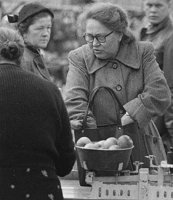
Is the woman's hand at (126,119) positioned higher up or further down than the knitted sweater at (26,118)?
further down

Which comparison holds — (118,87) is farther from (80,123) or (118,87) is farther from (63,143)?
(63,143)

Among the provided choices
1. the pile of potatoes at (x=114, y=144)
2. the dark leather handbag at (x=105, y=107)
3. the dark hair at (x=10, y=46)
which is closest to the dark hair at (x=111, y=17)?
the dark leather handbag at (x=105, y=107)

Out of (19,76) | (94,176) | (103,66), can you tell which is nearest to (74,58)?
(103,66)

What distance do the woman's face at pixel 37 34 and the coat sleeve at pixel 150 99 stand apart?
0.90m

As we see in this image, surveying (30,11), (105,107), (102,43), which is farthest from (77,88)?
(30,11)

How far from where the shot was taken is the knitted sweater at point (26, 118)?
4.02 m

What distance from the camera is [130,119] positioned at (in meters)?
5.18

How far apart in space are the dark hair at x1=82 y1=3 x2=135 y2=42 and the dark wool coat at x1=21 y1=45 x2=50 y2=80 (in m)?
0.62

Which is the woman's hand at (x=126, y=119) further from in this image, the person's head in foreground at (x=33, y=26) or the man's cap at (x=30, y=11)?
the man's cap at (x=30, y=11)

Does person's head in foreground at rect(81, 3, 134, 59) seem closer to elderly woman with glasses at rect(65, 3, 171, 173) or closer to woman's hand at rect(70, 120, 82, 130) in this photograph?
elderly woman with glasses at rect(65, 3, 171, 173)

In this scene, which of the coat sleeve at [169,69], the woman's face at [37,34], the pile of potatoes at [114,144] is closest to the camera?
the pile of potatoes at [114,144]

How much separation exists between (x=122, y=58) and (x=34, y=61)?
2.33 ft

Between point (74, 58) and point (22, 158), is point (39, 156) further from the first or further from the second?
point (74, 58)

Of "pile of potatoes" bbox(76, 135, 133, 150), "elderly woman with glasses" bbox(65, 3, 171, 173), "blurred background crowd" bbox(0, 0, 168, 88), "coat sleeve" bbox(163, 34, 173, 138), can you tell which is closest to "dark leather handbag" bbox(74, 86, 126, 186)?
"elderly woman with glasses" bbox(65, 3, 171, 173)
